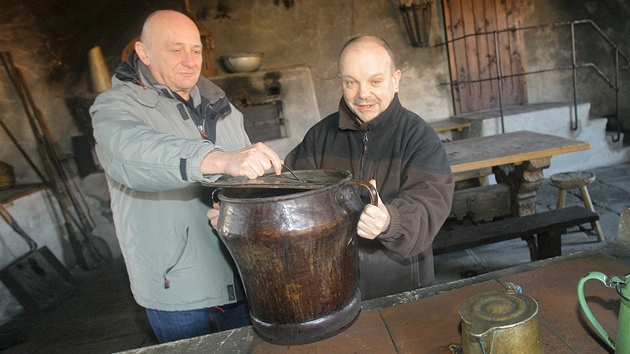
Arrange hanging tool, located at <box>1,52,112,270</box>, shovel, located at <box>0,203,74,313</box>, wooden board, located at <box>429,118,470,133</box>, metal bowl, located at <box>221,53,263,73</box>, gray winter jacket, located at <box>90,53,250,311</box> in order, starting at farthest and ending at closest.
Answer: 1. wooden board, located at <box>429,118,470,133</box>
2. metal bowl, located at <box>221,53,263,73</box>
3. hanging tool, located at <box>1,52,112,270</box>
4. shovel, located at <box>0,203,74,313</box>
5. gray winter jacket, located at <box>90,53,250,311</box>

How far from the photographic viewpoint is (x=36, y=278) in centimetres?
427

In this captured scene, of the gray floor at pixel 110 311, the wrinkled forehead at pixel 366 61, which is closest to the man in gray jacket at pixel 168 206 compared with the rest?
the wrinkled forehead at pixel 366 61

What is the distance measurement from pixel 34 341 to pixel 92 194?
2.24 metres

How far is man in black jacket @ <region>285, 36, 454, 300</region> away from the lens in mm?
1598

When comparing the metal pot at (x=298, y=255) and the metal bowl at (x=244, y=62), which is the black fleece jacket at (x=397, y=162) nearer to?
the metal pot at (x=298, y=255)

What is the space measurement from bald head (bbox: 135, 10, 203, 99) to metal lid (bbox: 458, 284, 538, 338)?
1.41 m

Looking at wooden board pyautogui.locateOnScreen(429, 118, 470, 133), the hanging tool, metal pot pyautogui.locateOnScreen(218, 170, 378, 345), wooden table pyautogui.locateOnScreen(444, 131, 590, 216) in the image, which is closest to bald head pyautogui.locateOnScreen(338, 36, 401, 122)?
metal pot pyautogui.locateOnScreen(218, 170, 378, 345)

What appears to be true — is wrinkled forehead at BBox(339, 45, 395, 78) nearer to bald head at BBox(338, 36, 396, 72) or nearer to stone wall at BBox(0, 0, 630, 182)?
bald head at BBox(338, 36, 396, 72)

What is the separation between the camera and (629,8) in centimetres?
635

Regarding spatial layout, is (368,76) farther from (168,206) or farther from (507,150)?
(507,150)

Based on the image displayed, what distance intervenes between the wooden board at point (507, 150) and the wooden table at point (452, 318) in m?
1.87

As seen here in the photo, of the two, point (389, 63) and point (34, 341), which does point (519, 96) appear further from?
point (34, 341)

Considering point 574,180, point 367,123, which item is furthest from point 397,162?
point 574,180

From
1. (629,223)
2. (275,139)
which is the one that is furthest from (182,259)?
(275,139)
